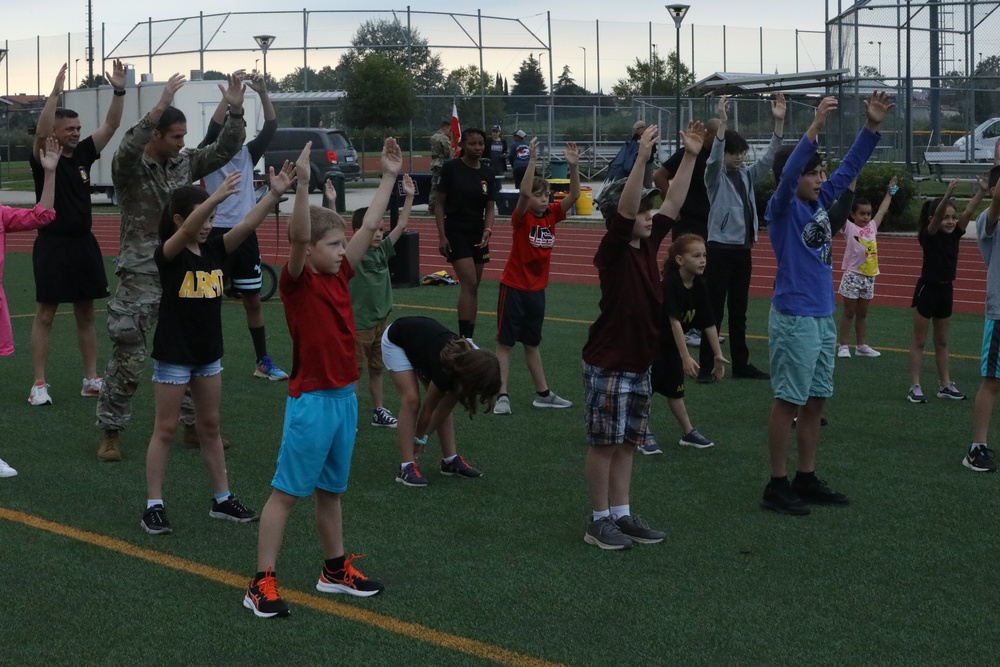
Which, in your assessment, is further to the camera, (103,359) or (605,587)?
(103,359)

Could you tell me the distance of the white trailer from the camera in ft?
96.1

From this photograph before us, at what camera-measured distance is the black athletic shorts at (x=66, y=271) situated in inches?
328

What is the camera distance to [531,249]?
27.8 feet

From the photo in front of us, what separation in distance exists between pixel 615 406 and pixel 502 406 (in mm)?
3004

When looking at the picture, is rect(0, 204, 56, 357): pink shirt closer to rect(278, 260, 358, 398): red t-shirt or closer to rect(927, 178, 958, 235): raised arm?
rect(278, 260, 358, 398): red t-shirt

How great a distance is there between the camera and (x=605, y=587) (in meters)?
5.01

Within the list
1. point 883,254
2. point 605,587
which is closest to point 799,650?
point 605,587

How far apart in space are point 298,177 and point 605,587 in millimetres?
2134

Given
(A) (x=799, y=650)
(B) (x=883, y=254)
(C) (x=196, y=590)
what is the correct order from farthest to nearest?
(B) (x=883, y=254)
(C) (x=196, y=590)
(A) (x=799, y=650)

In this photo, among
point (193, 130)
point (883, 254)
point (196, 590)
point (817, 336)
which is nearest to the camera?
point (196, 590)

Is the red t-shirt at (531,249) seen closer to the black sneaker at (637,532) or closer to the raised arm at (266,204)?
the black sneaker at (637,532)

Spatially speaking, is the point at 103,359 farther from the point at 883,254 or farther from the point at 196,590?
the point at 883,254

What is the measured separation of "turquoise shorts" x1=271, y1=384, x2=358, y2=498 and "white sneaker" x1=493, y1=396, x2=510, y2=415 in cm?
372

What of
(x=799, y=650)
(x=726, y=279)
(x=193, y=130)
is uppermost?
(x=193, y=130)
